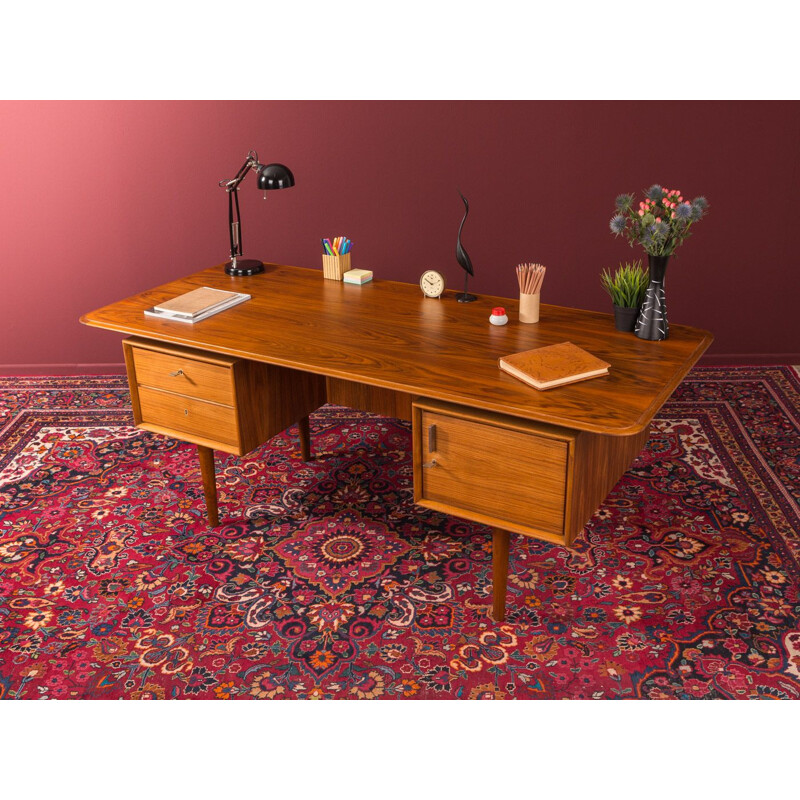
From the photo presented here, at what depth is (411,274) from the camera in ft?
13.7

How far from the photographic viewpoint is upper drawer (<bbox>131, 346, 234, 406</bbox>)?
8.66 ft

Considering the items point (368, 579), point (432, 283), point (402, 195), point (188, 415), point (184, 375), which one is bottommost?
point (368, 579)

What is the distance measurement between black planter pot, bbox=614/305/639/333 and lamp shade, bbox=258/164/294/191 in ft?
3.97

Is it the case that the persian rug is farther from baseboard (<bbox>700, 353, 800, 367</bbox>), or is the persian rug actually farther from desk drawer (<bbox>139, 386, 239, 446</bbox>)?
baseboard (<bbox>700, 353, 800, 367</bbox>)

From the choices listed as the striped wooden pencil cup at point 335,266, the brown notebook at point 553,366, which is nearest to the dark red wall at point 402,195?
the striped wooden pencil cup at point 335,266

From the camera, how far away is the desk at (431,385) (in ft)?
→ 7.09

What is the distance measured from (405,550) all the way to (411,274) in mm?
1735

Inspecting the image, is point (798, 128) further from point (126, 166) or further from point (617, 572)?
point (126, 166)

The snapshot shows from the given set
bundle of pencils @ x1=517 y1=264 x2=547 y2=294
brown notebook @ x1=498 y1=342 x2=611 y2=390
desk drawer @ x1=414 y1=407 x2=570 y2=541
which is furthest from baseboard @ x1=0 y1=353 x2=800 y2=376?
desk drawer @ x1=414 y1=407 x2=570 y2=541

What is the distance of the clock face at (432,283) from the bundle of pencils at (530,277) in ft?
1.26

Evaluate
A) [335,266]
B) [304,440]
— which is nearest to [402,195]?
[335,266]

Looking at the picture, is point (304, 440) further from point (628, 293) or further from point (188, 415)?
point (628, 293)

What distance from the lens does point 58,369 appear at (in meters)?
4.33

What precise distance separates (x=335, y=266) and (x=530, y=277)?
86 centimetres
